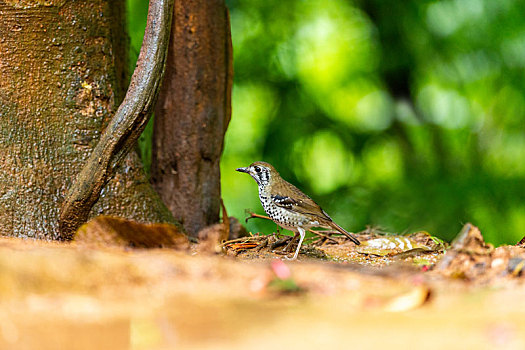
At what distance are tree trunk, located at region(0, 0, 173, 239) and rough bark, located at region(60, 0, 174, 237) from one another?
214 mm

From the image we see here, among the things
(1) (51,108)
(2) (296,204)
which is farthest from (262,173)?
(1) (51,108)

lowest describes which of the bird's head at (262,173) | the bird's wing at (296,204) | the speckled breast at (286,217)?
the speckled breast at (286,217)

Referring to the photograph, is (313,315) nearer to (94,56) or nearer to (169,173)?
(94,56)

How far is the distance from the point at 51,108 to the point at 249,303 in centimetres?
232

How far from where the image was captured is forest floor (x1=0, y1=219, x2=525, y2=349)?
1425 mm

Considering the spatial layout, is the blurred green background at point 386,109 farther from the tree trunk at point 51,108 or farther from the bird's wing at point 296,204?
the tree trunk at point 51,108

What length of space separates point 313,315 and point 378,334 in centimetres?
22

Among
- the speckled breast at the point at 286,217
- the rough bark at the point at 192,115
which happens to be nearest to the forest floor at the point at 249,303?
the speckled breast at the point at 286,217

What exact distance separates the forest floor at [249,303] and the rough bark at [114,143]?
1257 millimetres

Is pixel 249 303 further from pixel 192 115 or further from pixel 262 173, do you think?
pixel 192 115

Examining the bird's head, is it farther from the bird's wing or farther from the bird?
the bird's wing

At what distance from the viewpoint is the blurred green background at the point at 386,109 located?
6.36 m

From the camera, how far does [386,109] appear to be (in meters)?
7.40

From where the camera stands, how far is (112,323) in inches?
59.7
